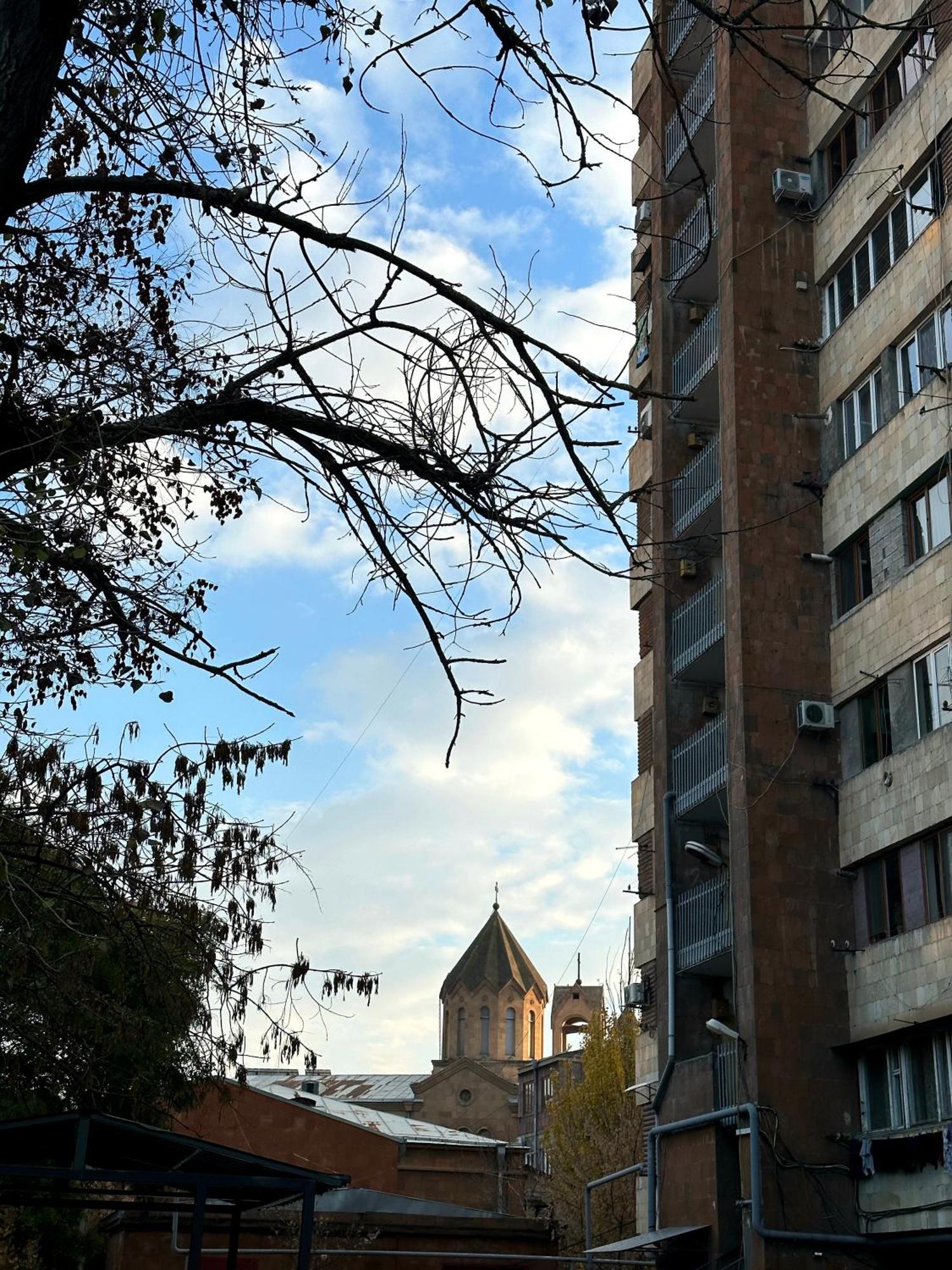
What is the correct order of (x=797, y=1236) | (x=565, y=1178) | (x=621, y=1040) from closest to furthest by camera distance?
(x=797, y=1236) < (x=565, y=1178) < (x=621, y=1040)

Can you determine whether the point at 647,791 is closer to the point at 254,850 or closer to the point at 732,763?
the point at 732,763

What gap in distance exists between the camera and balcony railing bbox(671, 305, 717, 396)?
28375 millimetres

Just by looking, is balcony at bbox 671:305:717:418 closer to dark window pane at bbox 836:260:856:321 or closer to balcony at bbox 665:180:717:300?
balcony at bbox 665:180:717:300

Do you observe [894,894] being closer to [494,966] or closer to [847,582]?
[847,582]

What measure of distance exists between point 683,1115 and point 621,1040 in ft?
97.8

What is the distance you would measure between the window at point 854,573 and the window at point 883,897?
4299mm

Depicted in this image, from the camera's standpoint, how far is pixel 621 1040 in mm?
54094

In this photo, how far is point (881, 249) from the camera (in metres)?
25.0

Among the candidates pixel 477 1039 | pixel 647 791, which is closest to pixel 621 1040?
pixel 647 791

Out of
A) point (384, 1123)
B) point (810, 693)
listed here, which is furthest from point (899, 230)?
point (384, 1123)

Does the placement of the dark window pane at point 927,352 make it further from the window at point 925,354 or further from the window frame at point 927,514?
the window frame at point 927,514

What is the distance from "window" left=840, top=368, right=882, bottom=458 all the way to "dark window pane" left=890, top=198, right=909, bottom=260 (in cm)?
195

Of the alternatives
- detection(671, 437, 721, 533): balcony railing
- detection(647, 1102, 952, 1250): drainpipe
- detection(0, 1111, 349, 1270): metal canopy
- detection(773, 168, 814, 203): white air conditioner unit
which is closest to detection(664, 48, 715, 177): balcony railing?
detection(773, 168, 814, 203): white air conditioner unit

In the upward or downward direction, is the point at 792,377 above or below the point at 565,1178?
above
